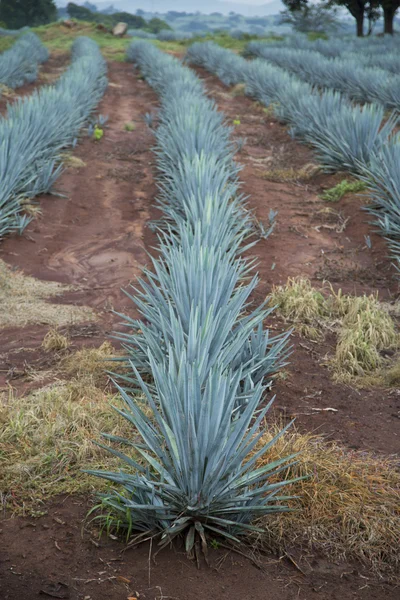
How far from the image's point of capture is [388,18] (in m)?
35.2

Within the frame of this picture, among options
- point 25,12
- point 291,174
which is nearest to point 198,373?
point 291,174

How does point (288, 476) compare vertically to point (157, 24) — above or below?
below

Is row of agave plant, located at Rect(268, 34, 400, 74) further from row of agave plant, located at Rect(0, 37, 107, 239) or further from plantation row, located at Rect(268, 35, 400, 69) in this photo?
row of agave plant, located at Rect(0, 37, 107, 239)

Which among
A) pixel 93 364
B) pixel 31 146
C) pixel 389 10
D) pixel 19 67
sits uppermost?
pixel 389 10

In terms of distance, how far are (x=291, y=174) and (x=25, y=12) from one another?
47034 millimetres

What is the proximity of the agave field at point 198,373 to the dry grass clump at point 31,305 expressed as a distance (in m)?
0.02

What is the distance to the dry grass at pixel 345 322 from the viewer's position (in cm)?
450

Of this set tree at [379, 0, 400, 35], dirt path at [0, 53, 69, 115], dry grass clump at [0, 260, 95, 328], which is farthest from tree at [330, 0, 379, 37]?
dry grass clump at [0, 260, 95, 328]

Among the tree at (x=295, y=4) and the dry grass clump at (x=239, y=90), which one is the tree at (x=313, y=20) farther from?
the dry grass clump at (x=239, y=90)

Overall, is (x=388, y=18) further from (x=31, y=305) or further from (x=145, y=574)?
(x=145, y=574)

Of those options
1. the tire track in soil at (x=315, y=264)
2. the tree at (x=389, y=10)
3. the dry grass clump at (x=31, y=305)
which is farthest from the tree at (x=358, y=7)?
the dry grass clump at (x=31, y=305)

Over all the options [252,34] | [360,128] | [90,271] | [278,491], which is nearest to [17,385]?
[278,491]

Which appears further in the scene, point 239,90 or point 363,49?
point 363,49

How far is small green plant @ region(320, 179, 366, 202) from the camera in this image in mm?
8055
